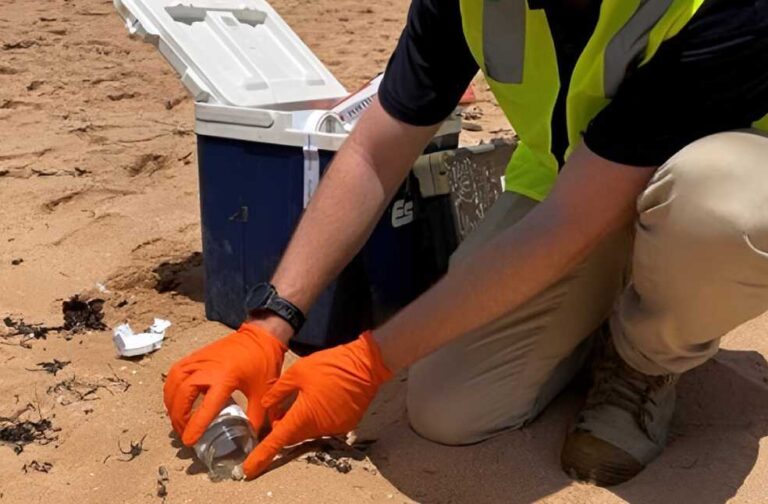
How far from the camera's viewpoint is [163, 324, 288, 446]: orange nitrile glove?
154cm

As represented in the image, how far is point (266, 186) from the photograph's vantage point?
1.96 meters

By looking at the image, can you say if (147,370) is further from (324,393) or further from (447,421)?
(447,421)

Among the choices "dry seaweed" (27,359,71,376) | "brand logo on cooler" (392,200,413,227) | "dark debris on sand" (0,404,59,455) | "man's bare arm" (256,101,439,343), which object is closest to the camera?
"dark debris on sand" (0,404,59,455)

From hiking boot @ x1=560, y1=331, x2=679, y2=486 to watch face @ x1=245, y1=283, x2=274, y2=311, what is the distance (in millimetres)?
574

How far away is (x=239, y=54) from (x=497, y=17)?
2.54 ft

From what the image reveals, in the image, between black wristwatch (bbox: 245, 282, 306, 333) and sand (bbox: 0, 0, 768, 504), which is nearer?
sand (bbox: 0, 0, 768, 504)

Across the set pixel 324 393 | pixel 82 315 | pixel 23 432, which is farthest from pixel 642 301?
pixel 82 315

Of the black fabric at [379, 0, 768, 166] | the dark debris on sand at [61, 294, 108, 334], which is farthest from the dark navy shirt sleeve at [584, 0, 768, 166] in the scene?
the dark debris on sand at [61, 294, 108, 334]

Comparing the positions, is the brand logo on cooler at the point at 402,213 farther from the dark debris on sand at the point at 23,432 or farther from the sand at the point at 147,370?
the dark debris on sand at the point at 23,432

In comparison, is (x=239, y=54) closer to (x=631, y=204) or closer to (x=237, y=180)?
(x=237, y=180)

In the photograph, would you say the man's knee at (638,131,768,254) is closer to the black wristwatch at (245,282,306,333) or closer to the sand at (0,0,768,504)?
the sand at (0,0,768,504)

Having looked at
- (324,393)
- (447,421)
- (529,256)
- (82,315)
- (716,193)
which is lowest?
(82,315)

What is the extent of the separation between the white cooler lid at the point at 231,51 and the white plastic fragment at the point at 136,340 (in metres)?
0.50

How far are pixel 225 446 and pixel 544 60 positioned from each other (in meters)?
0.82
